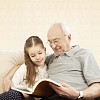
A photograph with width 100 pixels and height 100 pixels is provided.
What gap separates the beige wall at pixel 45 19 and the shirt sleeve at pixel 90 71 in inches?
27.2

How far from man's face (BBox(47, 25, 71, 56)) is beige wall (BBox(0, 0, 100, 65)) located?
0.54m

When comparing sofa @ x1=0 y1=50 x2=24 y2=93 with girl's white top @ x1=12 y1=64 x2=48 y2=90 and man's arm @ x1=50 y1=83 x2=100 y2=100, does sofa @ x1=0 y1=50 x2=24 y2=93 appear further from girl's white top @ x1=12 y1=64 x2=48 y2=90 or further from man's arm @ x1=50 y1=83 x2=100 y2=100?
man's arm @ x1=50 y1=83 x2=100 y2=100

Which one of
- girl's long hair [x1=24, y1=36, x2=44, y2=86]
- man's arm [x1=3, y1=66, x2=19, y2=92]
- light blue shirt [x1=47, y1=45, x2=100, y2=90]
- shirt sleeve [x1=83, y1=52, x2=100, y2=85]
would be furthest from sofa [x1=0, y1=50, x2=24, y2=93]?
shirt sleeve [x1=83, y1=52, x2=100, y2=85]

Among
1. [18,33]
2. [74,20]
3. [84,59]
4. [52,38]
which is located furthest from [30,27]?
[84,59]

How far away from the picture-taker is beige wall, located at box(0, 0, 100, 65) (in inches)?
88.2

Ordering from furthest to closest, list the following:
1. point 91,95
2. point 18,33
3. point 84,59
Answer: point 18,33, point 84,59, point 91,95

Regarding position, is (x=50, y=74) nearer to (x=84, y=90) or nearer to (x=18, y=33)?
A: (x=84, y=90)

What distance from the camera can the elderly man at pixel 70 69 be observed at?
142 centimetres

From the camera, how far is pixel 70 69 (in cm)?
161

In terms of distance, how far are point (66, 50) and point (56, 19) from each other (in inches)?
24.5

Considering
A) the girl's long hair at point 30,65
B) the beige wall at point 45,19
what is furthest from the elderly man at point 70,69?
the beige wall at point 45,19

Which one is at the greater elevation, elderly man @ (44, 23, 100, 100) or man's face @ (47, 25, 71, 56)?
man's face @ (47, 25, 71, 56)

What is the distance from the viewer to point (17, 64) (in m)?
1.90

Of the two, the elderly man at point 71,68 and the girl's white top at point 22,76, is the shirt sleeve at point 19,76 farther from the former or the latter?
the elderly man at point 71,68
